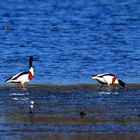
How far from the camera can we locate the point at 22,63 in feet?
77.0

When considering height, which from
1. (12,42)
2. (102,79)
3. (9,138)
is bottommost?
(9,138)

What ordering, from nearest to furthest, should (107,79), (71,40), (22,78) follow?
1. (107,79)
2. (22,78)
3. (71,40)

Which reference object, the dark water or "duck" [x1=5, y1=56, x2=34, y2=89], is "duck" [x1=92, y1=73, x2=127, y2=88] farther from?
"duck" [x1=5, y1=56, x2=34, y2=89]

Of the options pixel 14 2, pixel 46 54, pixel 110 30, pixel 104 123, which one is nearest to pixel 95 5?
pixel 14 2

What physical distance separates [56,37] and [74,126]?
1841cm

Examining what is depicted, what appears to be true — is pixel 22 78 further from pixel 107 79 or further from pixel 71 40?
pixel 71 40

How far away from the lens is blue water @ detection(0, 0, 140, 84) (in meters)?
21.8

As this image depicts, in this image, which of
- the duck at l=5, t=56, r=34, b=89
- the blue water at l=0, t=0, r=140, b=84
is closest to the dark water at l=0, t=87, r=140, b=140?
the duck at l=5, t=56, r=34, b=89

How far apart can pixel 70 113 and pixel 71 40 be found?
617 inches

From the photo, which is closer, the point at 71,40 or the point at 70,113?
the point at 70,113

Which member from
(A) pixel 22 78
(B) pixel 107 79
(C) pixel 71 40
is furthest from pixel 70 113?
(C) pixel 71 40

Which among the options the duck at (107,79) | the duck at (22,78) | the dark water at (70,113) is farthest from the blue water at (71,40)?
the dark water at (70,113)

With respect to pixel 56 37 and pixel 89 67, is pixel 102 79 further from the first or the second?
pixel 56 37

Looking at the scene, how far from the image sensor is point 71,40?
3019 centimetres
